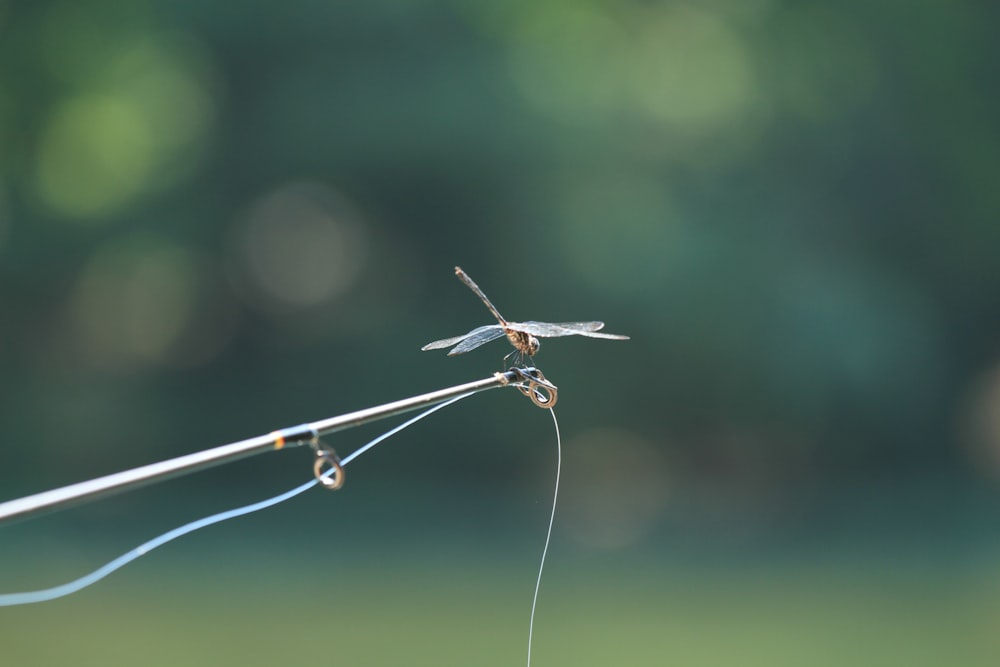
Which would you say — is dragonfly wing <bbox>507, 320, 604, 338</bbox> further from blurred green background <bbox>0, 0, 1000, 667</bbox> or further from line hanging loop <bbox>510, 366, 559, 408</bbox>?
blurred green background <bbox>0, 0, 1000, 667</bbox>

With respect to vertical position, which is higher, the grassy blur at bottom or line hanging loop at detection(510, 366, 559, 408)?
the grassy blur at bottom

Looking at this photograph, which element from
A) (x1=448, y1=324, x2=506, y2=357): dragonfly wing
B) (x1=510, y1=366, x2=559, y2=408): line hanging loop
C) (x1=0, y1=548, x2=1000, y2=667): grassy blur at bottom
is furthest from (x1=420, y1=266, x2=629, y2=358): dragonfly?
(x1=0, y1=548, x2=1000, y2=667): grassy blur at bottom

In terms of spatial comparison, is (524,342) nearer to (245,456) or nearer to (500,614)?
(245,456)

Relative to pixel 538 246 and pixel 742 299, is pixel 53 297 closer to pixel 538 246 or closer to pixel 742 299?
pixel 538 246

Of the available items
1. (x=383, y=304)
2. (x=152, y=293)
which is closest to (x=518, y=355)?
(x=383, y=304)

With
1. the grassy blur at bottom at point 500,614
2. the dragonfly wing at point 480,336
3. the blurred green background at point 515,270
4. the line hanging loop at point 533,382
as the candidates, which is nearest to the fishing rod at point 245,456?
the line hanging loop at point 533,382

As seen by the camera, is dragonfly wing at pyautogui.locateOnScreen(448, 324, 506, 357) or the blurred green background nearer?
dragonfly wing at pyautogui.locateOnScreen(448, 324, 506, 357)
